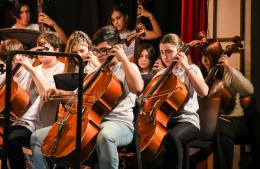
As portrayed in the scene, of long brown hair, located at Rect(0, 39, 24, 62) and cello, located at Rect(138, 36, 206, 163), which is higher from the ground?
long brown hair, located at Rect(0, 39, 24, 62)

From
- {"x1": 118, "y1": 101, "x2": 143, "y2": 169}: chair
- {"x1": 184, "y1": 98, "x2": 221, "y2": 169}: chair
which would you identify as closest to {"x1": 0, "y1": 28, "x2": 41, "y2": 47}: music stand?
{"x1": 118, "y1": 101, "x2": 143, "y2": 169}: chair

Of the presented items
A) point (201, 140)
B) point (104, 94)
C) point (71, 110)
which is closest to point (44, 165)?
point (71, 110)

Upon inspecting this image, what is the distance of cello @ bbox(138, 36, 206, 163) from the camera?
354cm

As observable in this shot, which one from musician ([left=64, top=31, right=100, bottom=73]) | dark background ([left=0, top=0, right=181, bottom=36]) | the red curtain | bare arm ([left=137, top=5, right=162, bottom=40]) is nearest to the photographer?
musician ([left=64, top=31, right=100, bottom=73])

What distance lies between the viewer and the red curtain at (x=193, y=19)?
193 inches

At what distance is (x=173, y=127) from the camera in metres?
3.76

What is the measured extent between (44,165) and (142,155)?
0.68m

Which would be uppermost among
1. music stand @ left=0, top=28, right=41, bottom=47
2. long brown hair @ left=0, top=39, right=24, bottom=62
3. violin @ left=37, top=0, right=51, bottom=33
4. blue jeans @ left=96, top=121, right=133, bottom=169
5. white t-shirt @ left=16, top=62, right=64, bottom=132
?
violin @ left=37, top=0, right=51, bottom=33

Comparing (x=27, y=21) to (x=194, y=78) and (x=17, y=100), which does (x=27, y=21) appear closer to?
(x=17, y=100)

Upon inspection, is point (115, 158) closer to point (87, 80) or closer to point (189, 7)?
point (87, 80)

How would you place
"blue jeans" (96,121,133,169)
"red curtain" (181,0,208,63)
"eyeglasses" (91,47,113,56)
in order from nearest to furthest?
1. "blue jeans" (96,121,133,169)
2. "eyeglasses" (91,47,113,56)
3. "red curtain" (181,0,208,63)

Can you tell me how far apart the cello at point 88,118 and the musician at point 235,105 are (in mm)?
955

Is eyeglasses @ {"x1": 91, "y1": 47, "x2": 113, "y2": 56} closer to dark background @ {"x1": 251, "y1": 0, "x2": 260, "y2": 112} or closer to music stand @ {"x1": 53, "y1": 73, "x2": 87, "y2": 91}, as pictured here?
music stand @ {"x1": 53, "y1": 73, "x2": 87, "y2": 91}

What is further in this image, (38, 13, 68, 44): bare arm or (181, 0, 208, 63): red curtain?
(38, 13, 68, 44): bare arm
